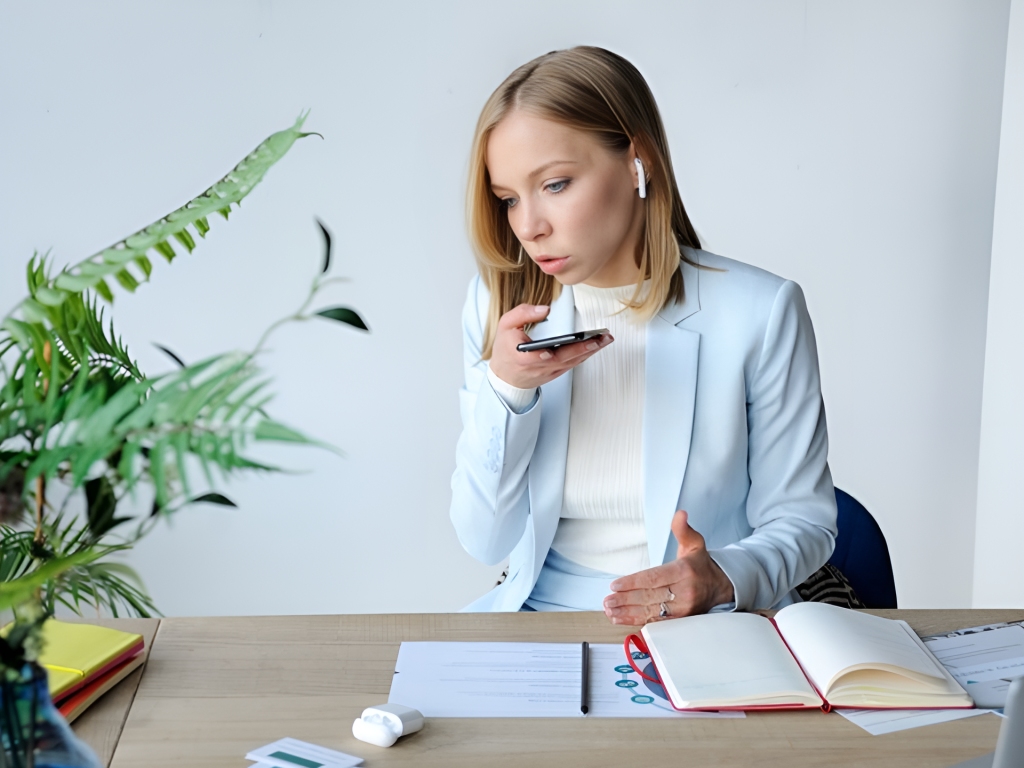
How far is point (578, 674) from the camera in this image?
117 centimetres

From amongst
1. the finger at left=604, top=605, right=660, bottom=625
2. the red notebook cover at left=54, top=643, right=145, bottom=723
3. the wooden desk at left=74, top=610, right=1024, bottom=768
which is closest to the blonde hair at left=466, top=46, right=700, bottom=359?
the finger at left=604, top=605, right=660, bottom=625

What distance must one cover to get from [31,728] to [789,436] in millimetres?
1226

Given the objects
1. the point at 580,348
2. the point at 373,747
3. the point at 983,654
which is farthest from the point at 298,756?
the point at 983,654

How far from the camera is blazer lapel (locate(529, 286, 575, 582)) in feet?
5.24

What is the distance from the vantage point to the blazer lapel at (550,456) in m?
1.60

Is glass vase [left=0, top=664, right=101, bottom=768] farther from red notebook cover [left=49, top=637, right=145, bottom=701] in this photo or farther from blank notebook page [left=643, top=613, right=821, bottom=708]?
blank notebook page [left=643, top=613, right=821, bottom=708]

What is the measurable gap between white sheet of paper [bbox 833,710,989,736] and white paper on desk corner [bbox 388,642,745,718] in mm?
128

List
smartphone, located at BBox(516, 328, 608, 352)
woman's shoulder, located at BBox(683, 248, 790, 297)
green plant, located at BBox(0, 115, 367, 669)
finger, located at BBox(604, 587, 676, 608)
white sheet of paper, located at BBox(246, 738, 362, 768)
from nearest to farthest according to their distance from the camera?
green plant, located at BBox(0, 115, 367, 669), white sheet of paper, located at BBox(246, 738, 362, 768), finger, located at BBox(604, 587, 676, 608), smartphone, located at BBox(516, 328, 608, 352), woman's shoulder, located at BBox(683, 248, 790, 297)

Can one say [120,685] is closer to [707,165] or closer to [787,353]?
[787,353]

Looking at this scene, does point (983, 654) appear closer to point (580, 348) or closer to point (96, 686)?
point (580, 348)

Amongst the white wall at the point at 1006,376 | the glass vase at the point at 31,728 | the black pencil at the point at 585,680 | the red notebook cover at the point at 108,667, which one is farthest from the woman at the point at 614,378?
the white wall at the point at 1006,376

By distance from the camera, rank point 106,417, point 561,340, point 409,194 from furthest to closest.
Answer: point 409,194, point 561,340, point 106,417

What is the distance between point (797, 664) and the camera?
1.14m

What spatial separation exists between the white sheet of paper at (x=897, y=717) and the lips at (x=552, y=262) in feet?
2.60
